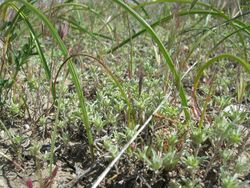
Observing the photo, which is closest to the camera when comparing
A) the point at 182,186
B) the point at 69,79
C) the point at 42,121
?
the point at 182,186

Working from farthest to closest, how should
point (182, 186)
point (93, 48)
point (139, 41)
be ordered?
point (139, 41)
point (93, 48)
point (182, 186)

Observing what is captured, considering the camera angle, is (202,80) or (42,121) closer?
(42,121)

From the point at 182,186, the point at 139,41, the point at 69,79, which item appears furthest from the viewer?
the point at 139,41

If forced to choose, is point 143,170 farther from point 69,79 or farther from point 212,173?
point 69,79

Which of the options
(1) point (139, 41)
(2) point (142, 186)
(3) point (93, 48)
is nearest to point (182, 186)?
(2) point (142, 186)

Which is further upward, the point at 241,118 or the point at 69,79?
the point at 241,118

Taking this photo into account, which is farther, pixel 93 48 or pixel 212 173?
pixel 93 48

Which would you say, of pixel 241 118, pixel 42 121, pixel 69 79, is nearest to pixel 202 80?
pixel 69 79

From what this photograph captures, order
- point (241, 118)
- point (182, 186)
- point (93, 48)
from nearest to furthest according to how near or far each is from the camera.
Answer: point (182, 186), point (241, 118), point (93, 48)

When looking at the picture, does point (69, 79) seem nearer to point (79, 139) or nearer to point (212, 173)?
point (79, 139)
